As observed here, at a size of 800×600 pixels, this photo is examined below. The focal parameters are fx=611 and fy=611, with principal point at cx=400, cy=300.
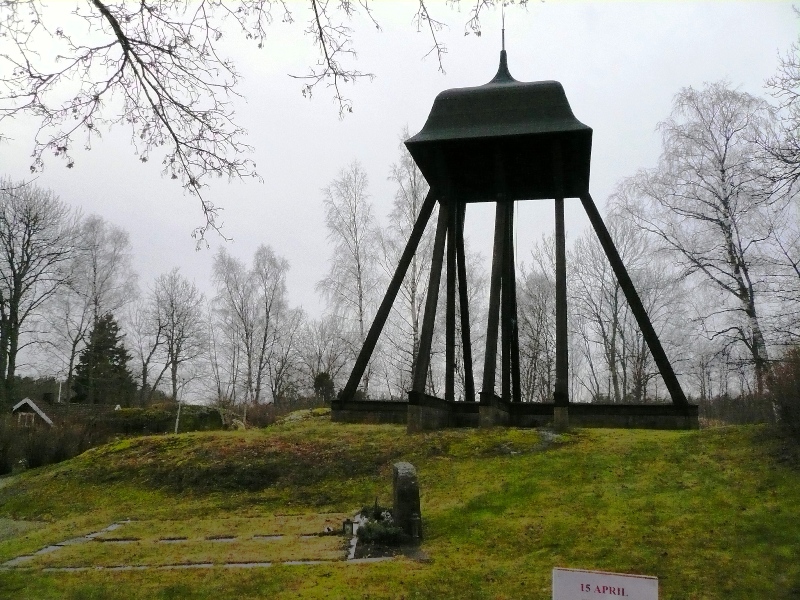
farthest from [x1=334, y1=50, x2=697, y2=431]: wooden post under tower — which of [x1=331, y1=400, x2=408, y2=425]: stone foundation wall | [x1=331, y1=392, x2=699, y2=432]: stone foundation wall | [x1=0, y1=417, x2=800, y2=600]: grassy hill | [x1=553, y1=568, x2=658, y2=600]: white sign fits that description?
[x1=553, y1=568, x2=658, y2=600]: white sign

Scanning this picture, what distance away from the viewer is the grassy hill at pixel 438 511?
553 centimetres

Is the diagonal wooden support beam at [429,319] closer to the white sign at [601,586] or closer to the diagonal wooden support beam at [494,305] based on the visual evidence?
the diagonal wooden support beam at [494,305]

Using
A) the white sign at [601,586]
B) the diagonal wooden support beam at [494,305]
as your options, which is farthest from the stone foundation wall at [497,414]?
the white sign at [601,586]

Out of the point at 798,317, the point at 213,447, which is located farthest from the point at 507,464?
the point at 798,317

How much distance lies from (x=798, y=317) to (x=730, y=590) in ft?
36.7

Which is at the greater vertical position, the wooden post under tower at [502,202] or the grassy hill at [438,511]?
the wooden post under tower at [502,202]

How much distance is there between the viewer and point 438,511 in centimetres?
778

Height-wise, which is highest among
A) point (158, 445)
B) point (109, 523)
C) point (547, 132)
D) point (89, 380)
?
point (547, 132)

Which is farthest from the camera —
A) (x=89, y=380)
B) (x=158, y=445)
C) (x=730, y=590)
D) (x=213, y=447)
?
(x=89, y=380)

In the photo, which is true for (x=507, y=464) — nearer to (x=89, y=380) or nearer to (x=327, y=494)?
(x=327, y=494)

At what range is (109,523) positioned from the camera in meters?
9.11

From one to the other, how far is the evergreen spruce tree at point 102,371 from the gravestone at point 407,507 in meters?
25.6

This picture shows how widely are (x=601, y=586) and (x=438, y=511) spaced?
503cm

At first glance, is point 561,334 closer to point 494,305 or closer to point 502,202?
point 494,305
